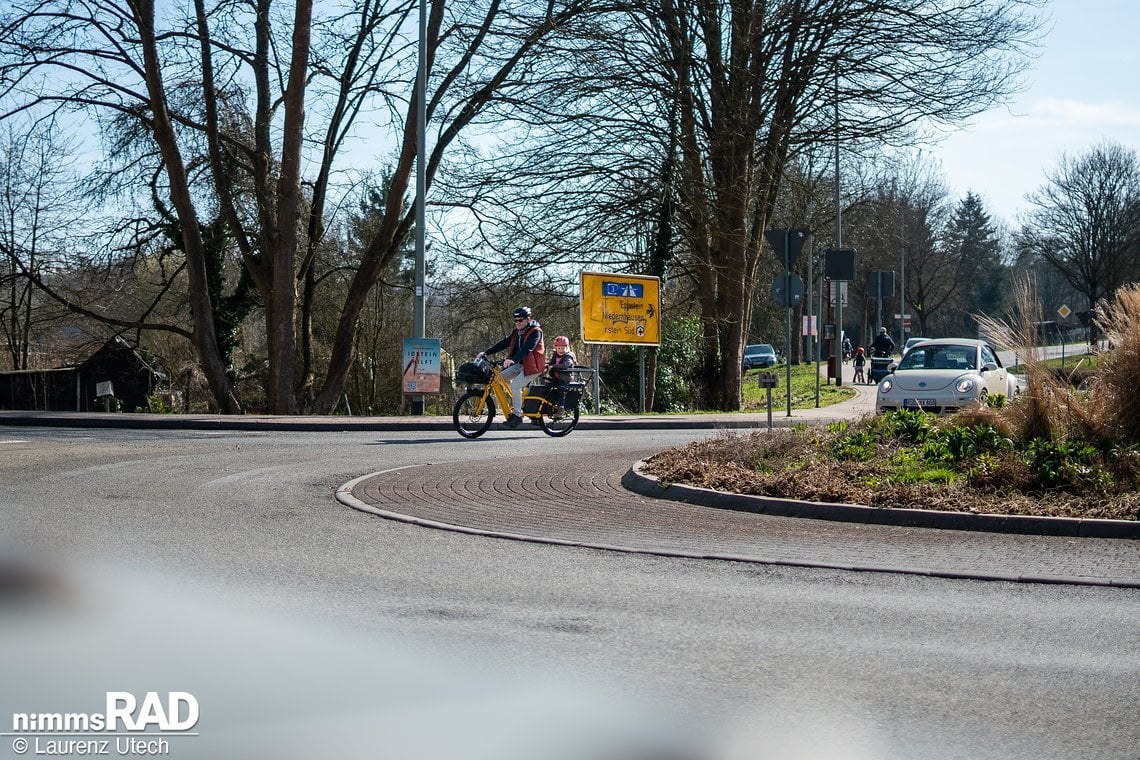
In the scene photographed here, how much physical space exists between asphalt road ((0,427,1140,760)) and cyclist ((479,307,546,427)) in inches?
349

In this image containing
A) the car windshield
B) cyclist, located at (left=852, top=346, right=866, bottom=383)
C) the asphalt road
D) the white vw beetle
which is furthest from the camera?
cyclist, located at (left=852, top=346, right=866, bottom=383)

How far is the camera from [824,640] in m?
5.76

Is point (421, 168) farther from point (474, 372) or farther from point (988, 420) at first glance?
point (988, 420)

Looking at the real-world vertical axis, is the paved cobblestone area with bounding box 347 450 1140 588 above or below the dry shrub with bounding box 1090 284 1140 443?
below

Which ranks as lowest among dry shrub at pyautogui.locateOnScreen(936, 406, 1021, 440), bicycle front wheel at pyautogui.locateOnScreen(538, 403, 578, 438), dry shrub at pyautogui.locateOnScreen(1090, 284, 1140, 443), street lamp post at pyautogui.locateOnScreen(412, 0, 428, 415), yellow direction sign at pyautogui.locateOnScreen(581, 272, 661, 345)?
bicycle front wheel at pyautogui.locateOnScreen(538, 403, 578, 438)

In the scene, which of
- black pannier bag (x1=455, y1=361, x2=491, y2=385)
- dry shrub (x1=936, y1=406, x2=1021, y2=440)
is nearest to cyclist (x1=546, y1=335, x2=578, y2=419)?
black pannier bag (x1=455, y1=361, x2=491, y2=385)

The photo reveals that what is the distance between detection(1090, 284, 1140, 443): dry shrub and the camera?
11242 mm

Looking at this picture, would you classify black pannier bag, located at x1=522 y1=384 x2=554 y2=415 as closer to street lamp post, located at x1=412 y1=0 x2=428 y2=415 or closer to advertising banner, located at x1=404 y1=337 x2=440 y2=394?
advertising banner, located at x1=404 y1=337 x2=440 y2=394

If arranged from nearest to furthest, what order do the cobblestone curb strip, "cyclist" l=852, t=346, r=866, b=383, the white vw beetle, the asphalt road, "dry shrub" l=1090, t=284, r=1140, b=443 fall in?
1. the asphalt road
2. the cobblestone curb strip
3. "dry shrub" l=1090, t=284, r=1140, b=443
4. the white vw beetle
5. "cyclist" l=852, t=346, r=866, b=383

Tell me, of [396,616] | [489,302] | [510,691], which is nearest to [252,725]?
[510,691]

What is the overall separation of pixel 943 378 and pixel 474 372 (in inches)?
321

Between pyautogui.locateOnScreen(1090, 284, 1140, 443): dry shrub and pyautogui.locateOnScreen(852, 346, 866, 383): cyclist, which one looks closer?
pyautogui.locateOnScreen(1090, 284, 1140, 443): dry shrub

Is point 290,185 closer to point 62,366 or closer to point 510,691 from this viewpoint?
point 62,366

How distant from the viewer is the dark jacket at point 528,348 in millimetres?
17969
